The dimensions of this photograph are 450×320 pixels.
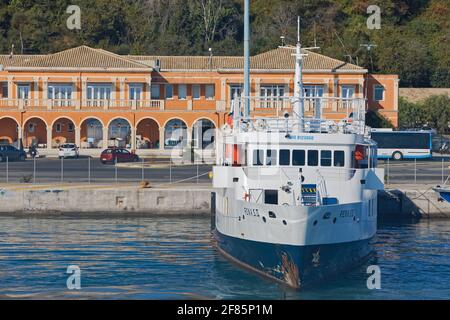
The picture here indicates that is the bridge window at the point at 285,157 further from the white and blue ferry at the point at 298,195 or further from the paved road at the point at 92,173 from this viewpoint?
the paved road at the point at 92,173

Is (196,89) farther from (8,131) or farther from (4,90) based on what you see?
(8,131)

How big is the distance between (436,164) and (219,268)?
136 feet

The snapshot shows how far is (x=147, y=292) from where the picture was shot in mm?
32344

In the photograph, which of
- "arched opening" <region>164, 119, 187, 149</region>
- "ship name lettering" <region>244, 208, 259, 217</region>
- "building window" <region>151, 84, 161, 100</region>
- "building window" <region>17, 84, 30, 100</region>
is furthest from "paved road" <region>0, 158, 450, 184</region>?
"ship name lettering" <region>244, 208, 259, 217</region>

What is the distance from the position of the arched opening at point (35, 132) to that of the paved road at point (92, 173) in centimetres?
1432

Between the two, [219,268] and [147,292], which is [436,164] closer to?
[219,268]

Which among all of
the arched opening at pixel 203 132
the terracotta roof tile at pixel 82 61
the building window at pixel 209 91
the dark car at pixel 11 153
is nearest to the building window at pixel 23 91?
the terracotta roof tile at pixel 82 61

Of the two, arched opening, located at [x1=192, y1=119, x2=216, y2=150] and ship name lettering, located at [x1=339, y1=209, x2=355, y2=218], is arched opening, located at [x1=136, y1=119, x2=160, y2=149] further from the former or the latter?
ship name lettering, located at [x1=339, y1=209, x2=355, y2=218]

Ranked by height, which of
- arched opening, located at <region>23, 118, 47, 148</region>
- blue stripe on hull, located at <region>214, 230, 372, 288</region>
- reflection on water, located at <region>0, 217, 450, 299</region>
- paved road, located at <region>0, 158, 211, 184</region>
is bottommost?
reflection on water, located at <region>0, 217, 450, 299</region>

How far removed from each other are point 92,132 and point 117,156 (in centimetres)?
1475

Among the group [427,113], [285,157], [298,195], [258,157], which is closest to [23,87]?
[427,113]

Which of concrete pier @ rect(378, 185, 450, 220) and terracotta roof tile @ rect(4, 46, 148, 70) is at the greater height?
terracotta roof tile @ rect(4, 46, 148, 70)

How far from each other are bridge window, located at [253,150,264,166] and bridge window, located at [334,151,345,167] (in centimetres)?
238

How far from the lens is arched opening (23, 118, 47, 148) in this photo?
89500 mm
